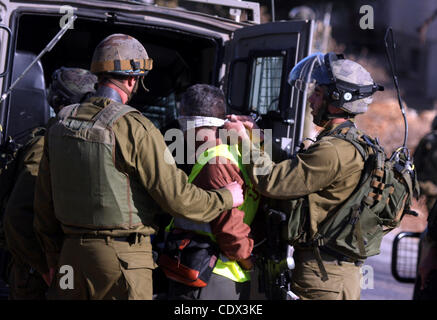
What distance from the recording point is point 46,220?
3.24m

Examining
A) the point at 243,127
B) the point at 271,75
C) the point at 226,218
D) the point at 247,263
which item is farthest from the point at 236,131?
the point at 271,75

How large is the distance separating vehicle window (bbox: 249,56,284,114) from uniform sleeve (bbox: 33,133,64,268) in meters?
1.82

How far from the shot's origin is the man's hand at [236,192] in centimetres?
316

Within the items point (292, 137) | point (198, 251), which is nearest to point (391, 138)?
point (292, 137)

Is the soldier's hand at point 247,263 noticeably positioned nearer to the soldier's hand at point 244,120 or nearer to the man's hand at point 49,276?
the soldier's hand at point 244,120

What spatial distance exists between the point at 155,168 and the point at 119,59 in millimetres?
590

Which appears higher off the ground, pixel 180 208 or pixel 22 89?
pixel 22 89

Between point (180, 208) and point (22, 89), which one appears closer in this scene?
point (180, 208)

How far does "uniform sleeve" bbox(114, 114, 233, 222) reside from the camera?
9.53 feet

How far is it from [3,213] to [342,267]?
2017mm

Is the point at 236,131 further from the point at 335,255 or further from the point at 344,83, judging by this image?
the point at 335,255

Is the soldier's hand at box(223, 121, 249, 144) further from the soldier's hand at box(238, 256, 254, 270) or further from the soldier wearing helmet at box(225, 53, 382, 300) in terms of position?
the soldier's hand at box(238, 256, 254, 270)

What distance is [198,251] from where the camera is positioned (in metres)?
3.31
